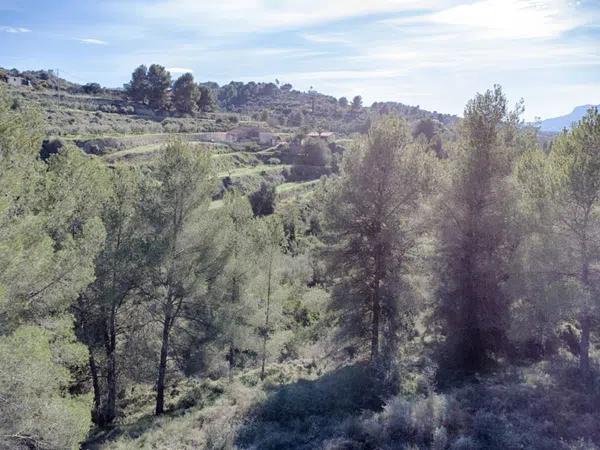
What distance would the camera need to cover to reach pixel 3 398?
8430mm

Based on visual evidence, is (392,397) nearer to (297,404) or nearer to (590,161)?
(297,404)

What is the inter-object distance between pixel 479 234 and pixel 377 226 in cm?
308

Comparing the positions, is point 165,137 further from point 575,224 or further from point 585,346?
point 585,346

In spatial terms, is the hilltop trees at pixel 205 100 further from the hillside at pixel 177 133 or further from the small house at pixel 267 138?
the small house at pixel 267 138

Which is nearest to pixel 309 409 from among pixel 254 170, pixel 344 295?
pixel 344 295

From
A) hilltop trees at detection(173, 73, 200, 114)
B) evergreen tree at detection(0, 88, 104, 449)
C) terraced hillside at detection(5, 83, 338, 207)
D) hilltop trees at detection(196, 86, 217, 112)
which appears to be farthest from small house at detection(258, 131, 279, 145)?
evergreen tree at detection(0, 88, 104, 449)

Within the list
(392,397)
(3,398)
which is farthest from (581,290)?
(3,398)

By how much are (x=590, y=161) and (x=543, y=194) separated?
5.17 ft

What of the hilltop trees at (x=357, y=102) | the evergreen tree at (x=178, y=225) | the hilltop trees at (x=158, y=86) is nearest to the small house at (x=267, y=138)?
the hilltop trees at (x=158, y=86)

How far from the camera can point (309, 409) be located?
484 inches

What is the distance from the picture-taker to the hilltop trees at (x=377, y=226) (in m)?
14.5

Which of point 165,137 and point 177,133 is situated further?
point 177,133

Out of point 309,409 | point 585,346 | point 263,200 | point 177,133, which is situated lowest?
point 309,409

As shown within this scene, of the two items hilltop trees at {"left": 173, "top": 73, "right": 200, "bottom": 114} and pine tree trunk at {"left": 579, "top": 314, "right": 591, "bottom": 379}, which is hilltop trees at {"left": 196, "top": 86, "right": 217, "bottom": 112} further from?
pine tree trunk at {"left": 579, "top": 314, "right": 591, "bottom": 379}
